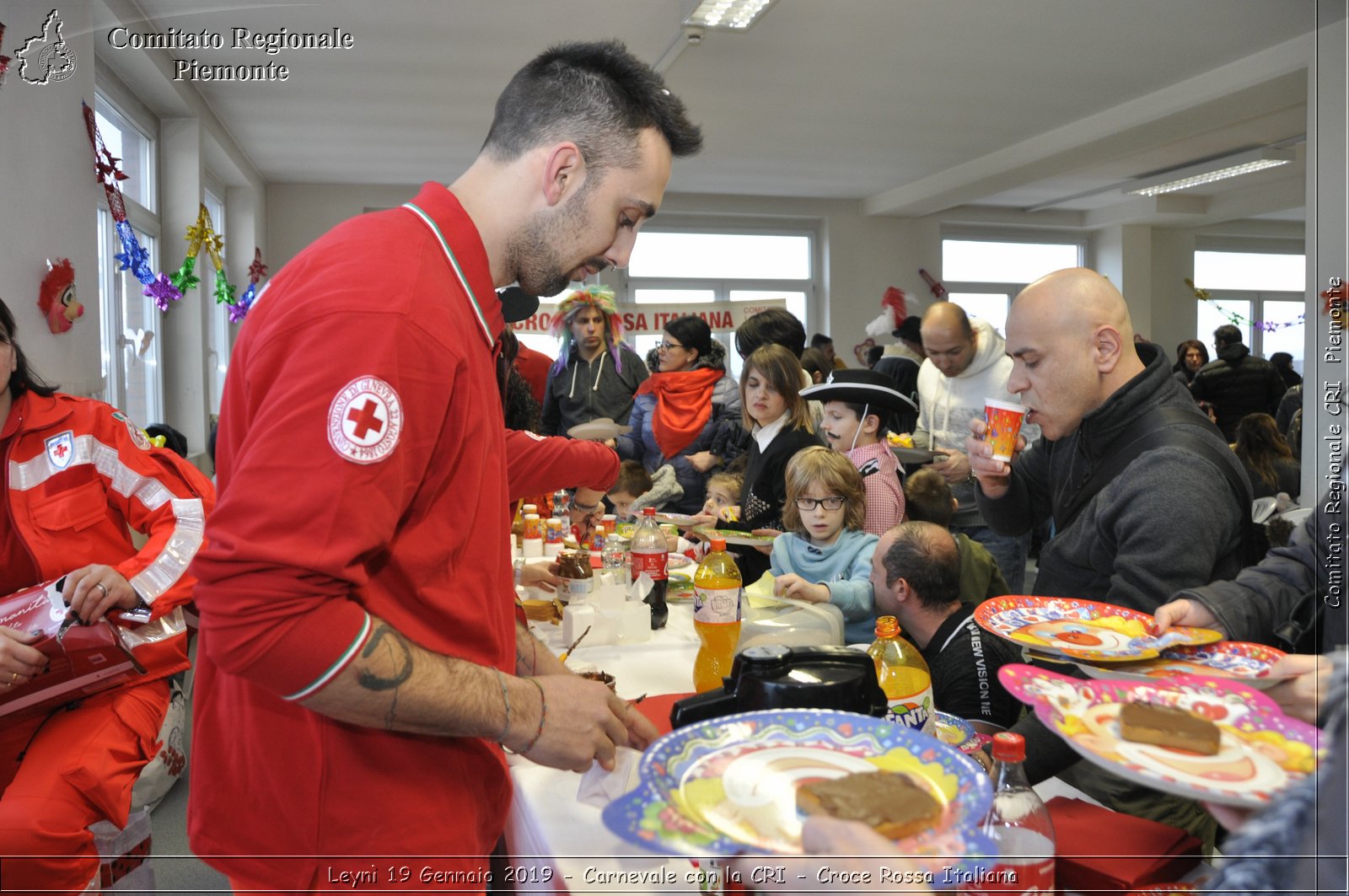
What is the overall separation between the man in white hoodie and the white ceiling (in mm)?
2241

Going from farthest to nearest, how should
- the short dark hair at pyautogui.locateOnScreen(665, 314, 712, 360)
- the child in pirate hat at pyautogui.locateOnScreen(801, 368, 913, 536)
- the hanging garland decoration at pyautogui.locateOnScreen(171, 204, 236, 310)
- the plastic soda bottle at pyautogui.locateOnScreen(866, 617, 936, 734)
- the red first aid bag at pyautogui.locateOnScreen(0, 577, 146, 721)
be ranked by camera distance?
the hanging garland decoration at pyautogui.locateOnScreen(171, 204, 236, 310) < the short dark hair at pyautogui.locateOnScreen(665, 314, 712, 360) < the child in pirate hat at pyautogui.locateOnScreen(801, 368, 913, 536) < the red first aid bag at pyautogui.locateOnScreen(0, 577, 146, 721) < the plastic soda bottle at pyautogui.locateOnScreen(866, 617, 936, 734)

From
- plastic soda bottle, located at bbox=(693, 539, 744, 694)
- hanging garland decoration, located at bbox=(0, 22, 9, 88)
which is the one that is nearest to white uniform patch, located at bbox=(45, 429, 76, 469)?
plastic soda bottle, located at bbox=(693, 539, 744, 694)

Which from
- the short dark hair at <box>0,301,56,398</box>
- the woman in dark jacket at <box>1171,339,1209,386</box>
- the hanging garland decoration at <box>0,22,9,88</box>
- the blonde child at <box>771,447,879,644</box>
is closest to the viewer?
the short dark hair at <box>0,301,56,398</box>

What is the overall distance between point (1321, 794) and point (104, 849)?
7.99 feet

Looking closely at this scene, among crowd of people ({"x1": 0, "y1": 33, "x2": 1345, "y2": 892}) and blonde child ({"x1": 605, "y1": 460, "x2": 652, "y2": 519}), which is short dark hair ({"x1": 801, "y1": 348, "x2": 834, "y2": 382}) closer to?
blonde child ({"x1": 605, "y1": 460, "x2": 652, "y2": 519})

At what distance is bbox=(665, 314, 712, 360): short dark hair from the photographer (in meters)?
5.04

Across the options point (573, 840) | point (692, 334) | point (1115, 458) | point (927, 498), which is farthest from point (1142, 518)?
point (692, 334)

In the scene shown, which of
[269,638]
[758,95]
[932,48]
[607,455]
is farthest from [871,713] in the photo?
[758,95]

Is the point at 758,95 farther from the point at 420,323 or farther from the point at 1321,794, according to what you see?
the point at 1321,794

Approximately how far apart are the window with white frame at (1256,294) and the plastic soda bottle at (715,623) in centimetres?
1458

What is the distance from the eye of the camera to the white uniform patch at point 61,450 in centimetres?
221

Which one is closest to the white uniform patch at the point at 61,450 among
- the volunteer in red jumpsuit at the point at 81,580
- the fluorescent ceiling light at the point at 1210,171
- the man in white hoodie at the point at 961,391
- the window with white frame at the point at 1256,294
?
the volunteer in red jumpsuit at the point at 81,580

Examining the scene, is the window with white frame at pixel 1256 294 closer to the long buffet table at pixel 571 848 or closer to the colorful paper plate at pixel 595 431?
the colorful paper plate at pixel 595 431

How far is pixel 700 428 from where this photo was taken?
4871 millimetres
